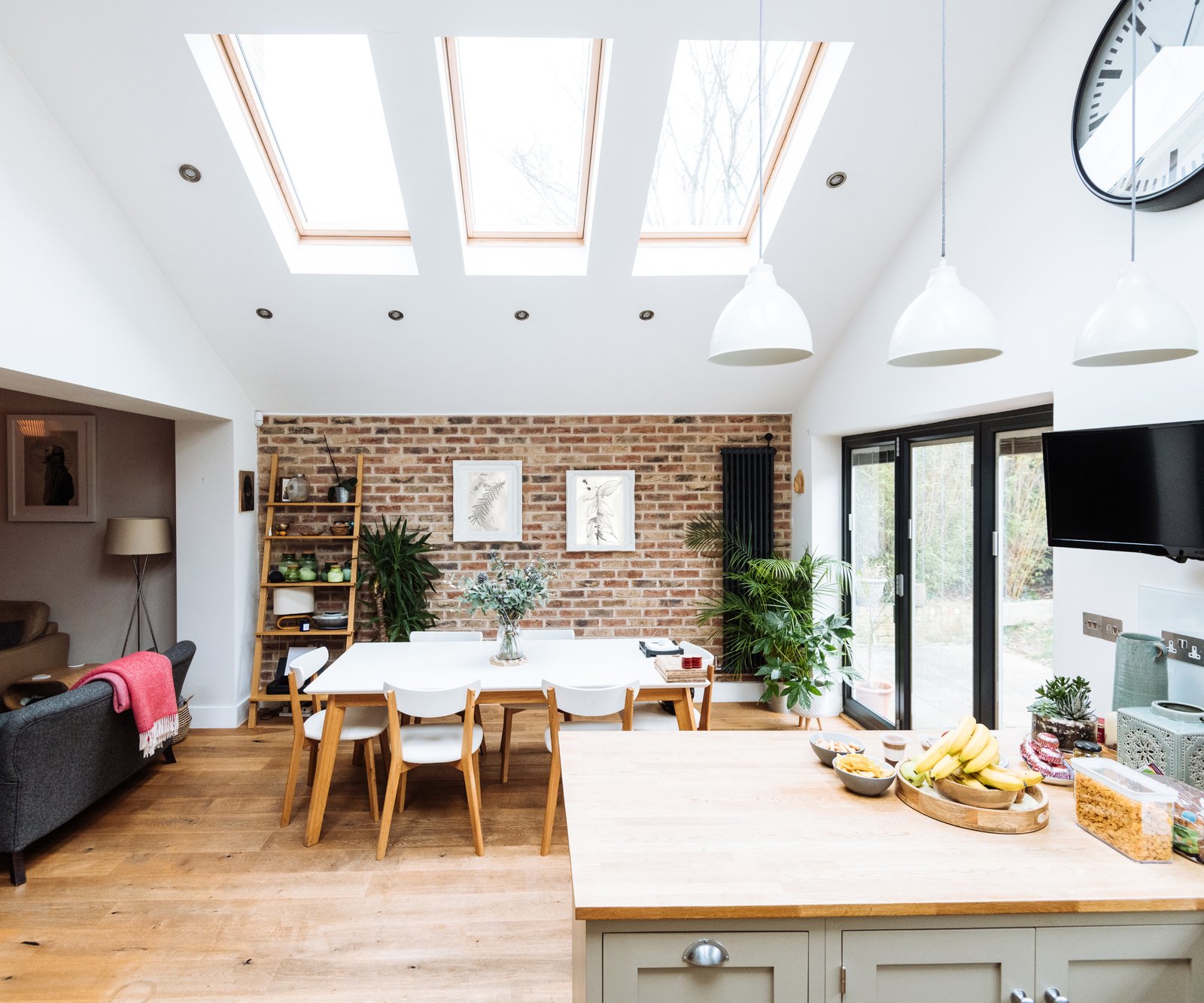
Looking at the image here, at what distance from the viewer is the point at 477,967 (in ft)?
8.16

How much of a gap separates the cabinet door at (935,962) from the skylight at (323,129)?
3.58 meters

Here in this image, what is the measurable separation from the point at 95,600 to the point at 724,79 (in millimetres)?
5405

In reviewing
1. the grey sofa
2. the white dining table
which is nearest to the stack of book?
the white dining table

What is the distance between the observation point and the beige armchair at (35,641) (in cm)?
478

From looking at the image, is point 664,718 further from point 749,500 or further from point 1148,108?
point 1148,108

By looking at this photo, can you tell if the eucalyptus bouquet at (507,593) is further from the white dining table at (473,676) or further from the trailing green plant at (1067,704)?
the trailing green plant at (1067,704)

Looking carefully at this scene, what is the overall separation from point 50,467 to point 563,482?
3703 millimetres

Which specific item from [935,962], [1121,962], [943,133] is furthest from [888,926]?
[943,133]

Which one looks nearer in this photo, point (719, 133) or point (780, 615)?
point (719, 133)

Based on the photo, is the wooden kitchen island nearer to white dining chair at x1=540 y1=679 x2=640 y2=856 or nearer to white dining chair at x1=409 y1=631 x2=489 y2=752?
white dining chair at x1=540 y1=679 x2=640 y2=856

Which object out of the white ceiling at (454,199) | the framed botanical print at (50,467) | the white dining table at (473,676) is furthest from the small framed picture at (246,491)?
the white dining table at (473,676)

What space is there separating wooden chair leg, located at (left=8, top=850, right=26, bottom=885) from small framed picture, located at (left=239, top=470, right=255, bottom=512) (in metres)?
2.42

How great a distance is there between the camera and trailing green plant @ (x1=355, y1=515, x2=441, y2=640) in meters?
5.15

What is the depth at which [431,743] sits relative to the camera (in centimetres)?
335
